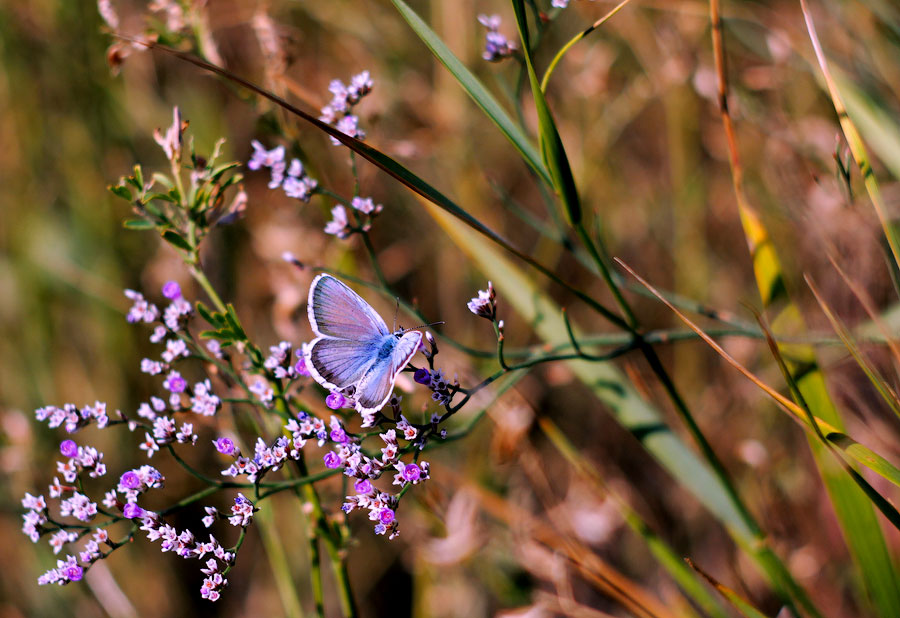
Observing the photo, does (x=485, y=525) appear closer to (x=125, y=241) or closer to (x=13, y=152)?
(x=125, y=241)

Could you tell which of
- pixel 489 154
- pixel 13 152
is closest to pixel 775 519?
pixel 489 154

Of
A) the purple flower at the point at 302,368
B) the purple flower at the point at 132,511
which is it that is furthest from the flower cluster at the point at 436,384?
the purple flower at the point at 132,511

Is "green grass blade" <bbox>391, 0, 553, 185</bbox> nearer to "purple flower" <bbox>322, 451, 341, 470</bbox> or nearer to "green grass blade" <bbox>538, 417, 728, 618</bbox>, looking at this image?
"purple flower" <bbox>322, 451, 341, 470</bbox>

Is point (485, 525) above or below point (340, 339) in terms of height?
below

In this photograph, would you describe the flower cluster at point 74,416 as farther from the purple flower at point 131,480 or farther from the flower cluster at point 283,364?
the flower cluster at point 283,364

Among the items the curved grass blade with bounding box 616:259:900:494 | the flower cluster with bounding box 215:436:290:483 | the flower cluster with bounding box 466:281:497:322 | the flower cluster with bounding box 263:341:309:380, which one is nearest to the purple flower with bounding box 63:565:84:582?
the flower cluster with bounding box 215:436:290:483

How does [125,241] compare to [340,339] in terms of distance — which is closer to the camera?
[340,339]

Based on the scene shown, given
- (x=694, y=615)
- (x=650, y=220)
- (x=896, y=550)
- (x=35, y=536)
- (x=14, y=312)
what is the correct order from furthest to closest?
1. (x=650, y=220)
2. (x=14, y=312)
3. (x=896, y=550)
4. (x=694, y=615)
5. (x=35, y=536)
